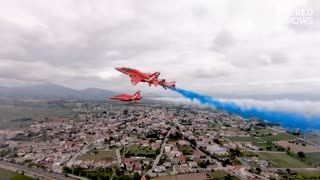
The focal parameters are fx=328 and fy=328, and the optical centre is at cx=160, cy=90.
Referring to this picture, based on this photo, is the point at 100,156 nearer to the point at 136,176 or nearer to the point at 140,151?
the point at 140,151

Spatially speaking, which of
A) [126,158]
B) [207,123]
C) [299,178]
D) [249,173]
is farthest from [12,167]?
[207,123]

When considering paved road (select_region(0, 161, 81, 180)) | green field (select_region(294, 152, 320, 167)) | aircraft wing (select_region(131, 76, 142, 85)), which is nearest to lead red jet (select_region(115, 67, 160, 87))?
aircraft wing (select_region(131, 76, 142, 85))

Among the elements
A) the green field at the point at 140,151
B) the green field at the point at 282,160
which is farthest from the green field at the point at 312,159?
the green field at the point at 140,151

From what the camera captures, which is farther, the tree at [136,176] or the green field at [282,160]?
the green field at [282,160]

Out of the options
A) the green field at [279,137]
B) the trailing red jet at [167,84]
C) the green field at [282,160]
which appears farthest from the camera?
the green field at [279,137]

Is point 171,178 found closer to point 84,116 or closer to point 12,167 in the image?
point 12,167

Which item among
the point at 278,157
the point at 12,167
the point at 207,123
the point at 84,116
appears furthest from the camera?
the point at 84,116

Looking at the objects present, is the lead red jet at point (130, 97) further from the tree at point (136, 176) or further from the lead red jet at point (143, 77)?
the tree at point (136, 176)
